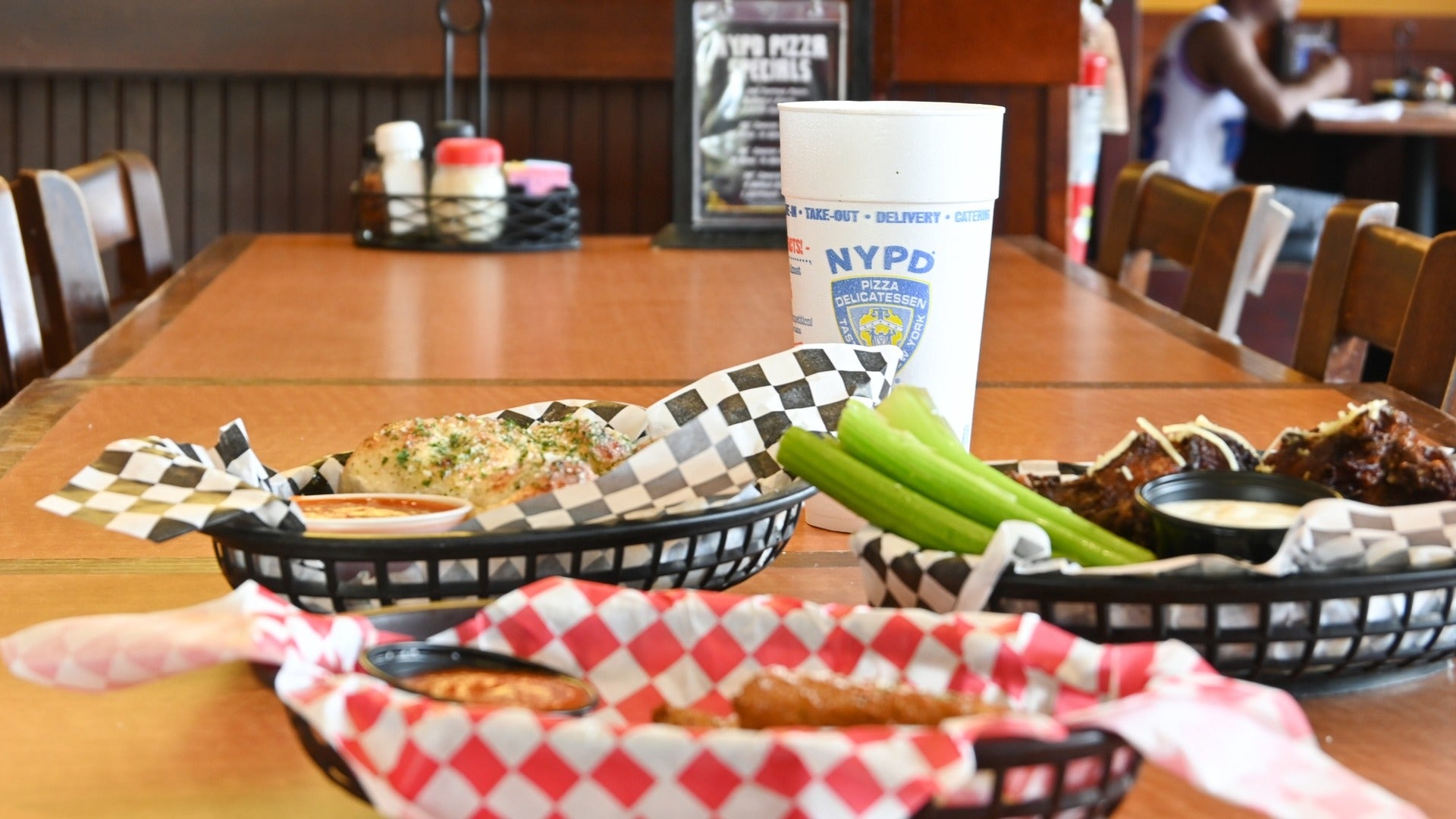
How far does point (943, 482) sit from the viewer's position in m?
0.71

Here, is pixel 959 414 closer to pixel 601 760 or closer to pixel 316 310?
pixel 601 760

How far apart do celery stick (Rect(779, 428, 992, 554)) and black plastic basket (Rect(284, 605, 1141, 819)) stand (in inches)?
7.8

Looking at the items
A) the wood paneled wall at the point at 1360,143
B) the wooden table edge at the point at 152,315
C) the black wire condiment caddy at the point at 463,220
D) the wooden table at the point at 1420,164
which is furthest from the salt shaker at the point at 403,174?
the wood paneled wall at the point at 1360,143

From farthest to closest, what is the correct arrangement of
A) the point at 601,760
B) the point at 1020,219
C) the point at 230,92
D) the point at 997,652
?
the point at 230,92 < the point at 1020,219 < the point at 997,652 < the point at 601,760

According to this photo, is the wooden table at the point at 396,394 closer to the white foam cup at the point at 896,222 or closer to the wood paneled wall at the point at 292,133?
the white foam cup at the point at 896,222

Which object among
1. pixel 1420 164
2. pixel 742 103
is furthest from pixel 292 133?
pixel 1420 164

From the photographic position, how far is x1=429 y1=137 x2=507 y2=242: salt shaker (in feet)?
8.47

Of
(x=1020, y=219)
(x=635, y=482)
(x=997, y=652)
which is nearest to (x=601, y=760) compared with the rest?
(x=997, y=652)

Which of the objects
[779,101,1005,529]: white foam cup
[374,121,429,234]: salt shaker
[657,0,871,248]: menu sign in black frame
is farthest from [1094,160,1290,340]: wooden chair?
[779,101,1005,529]: white foam cup

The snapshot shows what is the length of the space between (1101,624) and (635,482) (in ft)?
0.76

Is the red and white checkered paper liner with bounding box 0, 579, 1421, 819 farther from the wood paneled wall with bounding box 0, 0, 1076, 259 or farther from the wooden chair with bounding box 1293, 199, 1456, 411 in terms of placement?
the wood paneled wall with bounding box 0, 0, 1076, 259

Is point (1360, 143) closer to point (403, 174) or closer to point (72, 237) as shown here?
point (403, 174)

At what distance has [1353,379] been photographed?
191 centimetres

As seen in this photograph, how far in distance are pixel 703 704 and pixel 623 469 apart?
0.18 meters
